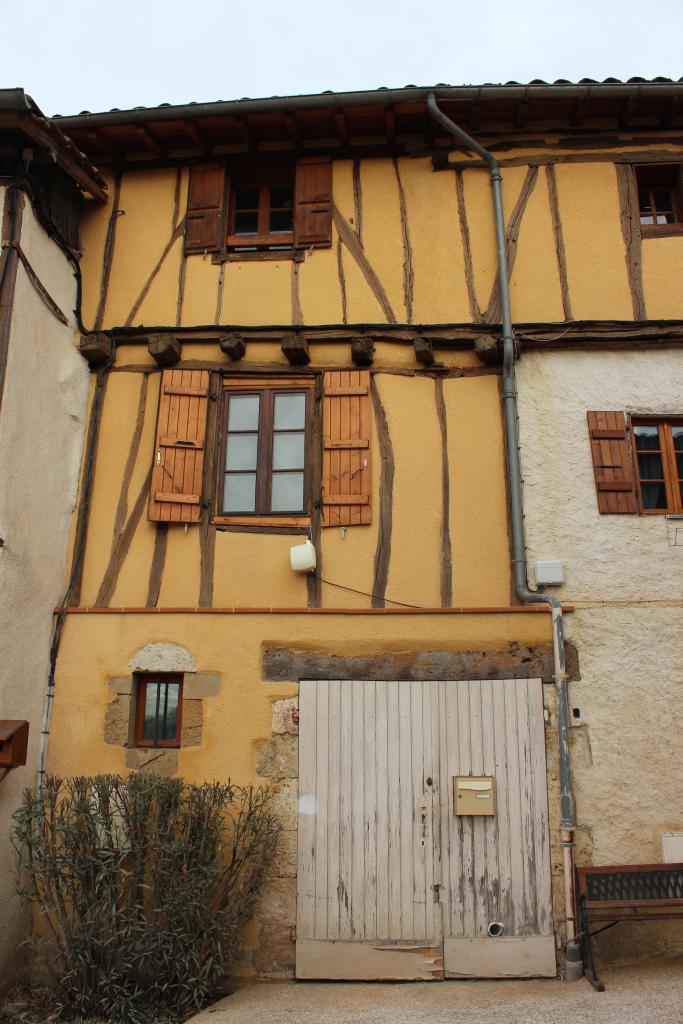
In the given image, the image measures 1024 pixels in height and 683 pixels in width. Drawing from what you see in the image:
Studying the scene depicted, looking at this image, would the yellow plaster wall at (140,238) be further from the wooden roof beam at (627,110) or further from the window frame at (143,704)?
the wooden roof beam at (627,110)

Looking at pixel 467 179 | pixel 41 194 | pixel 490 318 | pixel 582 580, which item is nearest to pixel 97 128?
pixel 41 194

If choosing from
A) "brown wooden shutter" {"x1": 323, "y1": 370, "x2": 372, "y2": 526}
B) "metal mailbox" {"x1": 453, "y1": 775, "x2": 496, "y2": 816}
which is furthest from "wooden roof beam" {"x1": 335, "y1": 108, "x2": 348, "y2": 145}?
"metal mailbox" {"x1": 453, "y1": 775, "x2": 496, "y2": 816}

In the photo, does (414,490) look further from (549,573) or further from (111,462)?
(111,462)

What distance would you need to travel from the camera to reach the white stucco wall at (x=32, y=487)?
17.6ft

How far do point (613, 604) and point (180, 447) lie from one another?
345 cm

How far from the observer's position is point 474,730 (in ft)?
18.4

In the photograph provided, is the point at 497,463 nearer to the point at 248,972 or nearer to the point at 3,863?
the point at 248,972

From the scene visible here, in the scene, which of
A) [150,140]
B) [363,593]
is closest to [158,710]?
[363,593]

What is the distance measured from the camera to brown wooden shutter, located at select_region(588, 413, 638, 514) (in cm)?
598

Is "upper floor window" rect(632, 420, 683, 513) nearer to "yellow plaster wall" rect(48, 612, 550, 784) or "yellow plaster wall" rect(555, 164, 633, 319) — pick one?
"yellow plaster wall" rect(555, 164, 633, 319)

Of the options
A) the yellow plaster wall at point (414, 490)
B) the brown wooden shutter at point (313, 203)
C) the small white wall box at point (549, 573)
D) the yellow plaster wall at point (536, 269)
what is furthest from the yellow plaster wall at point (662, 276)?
the brown wooden shutter at point (313, 203)

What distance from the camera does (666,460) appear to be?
6.12 meters

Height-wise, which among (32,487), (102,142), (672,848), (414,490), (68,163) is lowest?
(672,848)

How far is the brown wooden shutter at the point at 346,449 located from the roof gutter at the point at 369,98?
7.44ft
